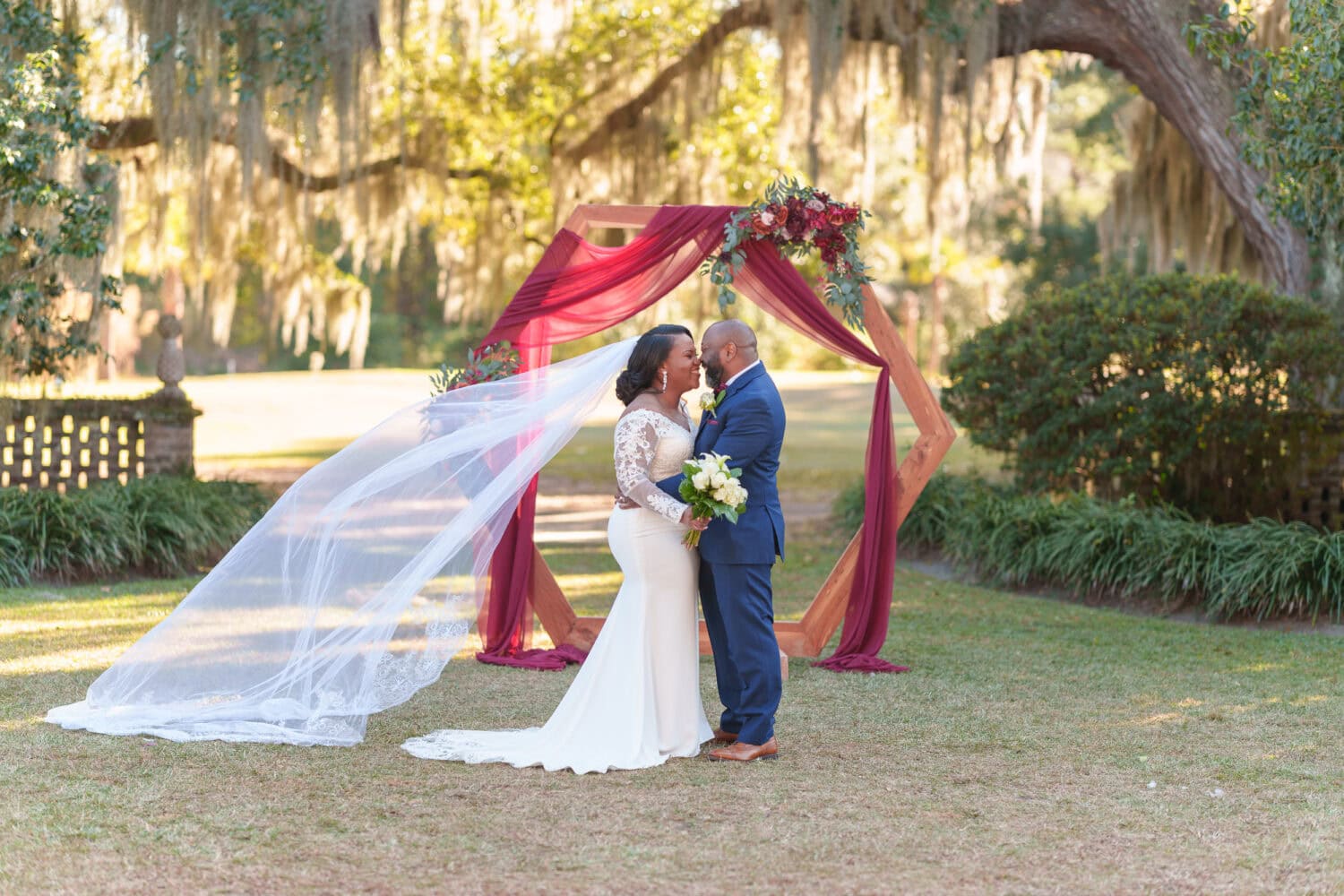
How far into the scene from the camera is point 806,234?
7340mm

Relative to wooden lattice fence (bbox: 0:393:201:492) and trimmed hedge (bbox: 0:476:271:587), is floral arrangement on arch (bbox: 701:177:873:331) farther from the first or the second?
wooden lattice fence (bbox: 0:393:201:492)

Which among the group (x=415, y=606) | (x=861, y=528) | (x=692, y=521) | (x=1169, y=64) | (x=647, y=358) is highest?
(x=1169, y=64)

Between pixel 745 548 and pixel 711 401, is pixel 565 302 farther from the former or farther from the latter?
pixel 745 548

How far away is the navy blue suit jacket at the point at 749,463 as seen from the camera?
224 inches

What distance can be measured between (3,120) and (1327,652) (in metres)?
8.61

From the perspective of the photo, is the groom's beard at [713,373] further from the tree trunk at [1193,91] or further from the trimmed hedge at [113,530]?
the tree trunk at [1193,91]

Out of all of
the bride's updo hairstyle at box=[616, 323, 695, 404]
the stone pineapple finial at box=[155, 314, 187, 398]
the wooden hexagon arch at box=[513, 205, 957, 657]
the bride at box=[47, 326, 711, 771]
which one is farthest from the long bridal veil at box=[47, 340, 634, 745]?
the stone pineapple finial at box=[155, 314, 187, 398]

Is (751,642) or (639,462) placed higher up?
(639,462)

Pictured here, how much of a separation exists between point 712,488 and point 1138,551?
5.16 m

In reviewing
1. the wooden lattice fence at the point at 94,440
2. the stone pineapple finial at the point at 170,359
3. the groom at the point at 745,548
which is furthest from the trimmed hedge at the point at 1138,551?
the stone pineapple finial at the point at 170,359

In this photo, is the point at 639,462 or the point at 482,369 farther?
the point at 482,369

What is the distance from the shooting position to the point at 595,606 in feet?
30.3

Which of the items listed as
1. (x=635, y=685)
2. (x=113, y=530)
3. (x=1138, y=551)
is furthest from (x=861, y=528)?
(x=113, y=530)

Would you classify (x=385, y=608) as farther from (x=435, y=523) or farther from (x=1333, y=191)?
(x=1333, y=191)
